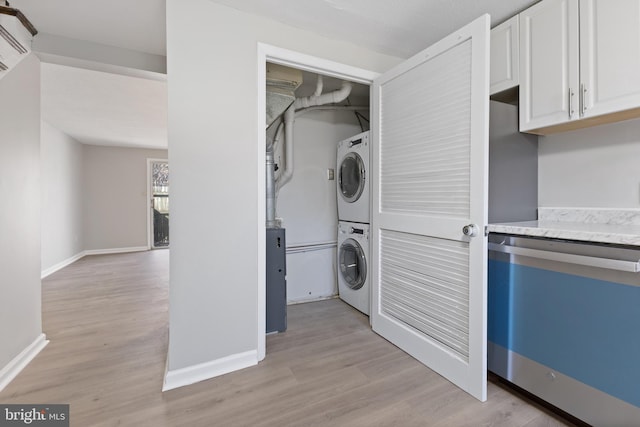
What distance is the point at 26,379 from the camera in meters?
1.64

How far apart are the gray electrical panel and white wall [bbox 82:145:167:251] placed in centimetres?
525

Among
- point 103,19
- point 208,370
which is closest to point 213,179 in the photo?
point 208,370

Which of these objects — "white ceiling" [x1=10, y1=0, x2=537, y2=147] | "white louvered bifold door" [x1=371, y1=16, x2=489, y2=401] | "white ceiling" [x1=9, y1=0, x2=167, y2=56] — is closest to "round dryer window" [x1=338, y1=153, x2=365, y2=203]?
"white louvered bifold door" [x1=371, y1=16, x2=489, y2=401]

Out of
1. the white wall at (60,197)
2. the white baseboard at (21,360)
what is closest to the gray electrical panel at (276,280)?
A: the white baseboard at (21,360)

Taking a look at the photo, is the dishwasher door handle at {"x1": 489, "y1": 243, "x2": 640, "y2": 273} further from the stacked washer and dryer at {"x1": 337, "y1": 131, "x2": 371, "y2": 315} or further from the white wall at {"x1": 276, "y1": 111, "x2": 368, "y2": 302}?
the white wall at {"x1": 276, "y1": 111, "x2": 368, "y2": 302}

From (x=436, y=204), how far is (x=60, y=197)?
5768 millimetres

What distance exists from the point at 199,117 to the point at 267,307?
4.73 ft

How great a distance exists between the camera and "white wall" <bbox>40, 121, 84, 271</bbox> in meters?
4.09

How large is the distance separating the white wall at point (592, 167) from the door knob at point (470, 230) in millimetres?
910

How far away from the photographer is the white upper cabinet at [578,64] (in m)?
1.32

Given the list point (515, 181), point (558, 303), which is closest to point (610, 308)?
point (558, 303)

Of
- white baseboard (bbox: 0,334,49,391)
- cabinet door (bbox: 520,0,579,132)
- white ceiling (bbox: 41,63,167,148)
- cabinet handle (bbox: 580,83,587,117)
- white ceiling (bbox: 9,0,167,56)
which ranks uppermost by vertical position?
white ceiling (bbox: 41,63,167,148)

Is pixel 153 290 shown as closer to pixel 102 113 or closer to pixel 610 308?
pixel 102 113

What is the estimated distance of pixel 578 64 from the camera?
4.83ft
